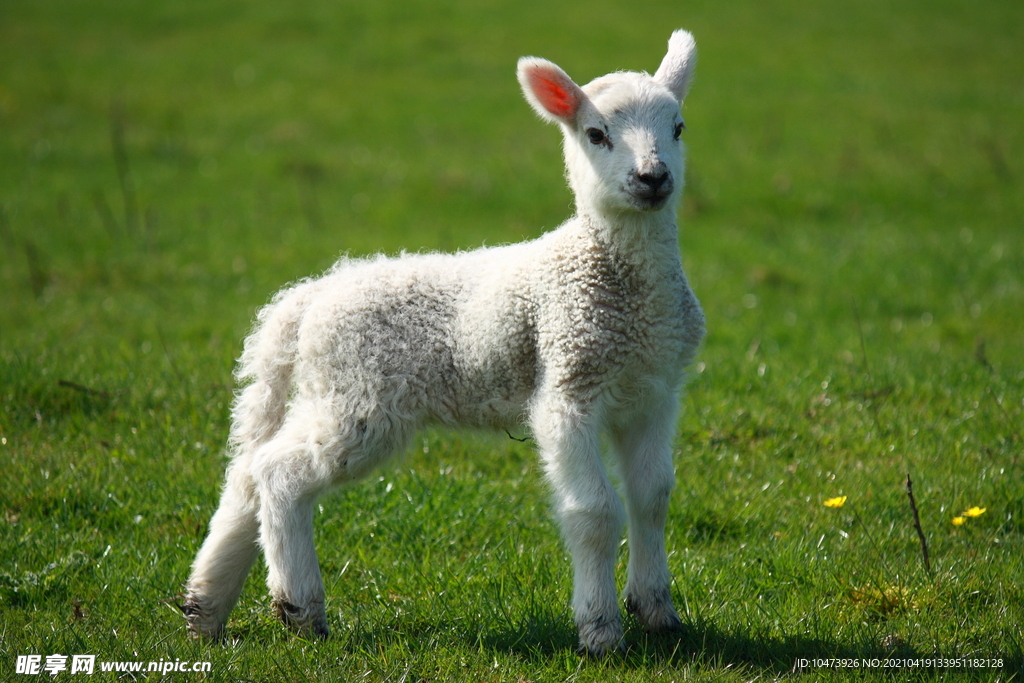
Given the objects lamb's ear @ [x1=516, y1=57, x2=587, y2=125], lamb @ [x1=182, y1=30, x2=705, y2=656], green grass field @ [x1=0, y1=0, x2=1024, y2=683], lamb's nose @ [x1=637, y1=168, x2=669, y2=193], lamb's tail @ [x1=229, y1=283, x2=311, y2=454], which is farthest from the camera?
lamb's tail @ [x1=229, y1=283, x2=311, y2=454]

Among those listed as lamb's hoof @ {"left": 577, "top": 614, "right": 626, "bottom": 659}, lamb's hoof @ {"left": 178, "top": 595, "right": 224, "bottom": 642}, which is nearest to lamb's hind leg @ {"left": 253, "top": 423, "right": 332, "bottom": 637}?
lamb's hoof @ {"left": 178, "top": 595, "right": 224, "bottom": 642}

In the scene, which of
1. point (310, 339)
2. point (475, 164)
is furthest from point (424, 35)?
point (310, 339)

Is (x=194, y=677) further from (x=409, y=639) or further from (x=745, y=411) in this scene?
(x=745, y=411)

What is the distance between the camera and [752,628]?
4.65 m

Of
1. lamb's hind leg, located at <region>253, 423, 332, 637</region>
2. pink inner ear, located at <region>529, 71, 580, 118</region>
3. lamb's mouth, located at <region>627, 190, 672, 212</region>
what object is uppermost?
pink inner ear, located at <region>529, 71, 580, 118</region>

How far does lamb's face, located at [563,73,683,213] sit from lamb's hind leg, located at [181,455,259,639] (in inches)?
85.3

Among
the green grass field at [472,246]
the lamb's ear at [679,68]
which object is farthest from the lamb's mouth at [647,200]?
the green grass field at [472,246]

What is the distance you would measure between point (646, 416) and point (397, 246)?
8.23m

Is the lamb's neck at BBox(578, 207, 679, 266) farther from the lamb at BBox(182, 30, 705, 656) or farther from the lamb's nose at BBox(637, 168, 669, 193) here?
the lamb's nose at BBox(637, 168, 669, 193)

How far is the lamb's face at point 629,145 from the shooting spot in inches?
171

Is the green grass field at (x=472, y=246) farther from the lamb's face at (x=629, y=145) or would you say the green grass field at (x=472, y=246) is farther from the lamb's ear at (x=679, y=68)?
the lamb's ear at (x=679, y=68)

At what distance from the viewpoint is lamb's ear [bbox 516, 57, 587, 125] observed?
454cm

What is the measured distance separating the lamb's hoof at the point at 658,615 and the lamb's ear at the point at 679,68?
7.69ft

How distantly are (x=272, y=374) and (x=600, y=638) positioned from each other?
205 centimetres
